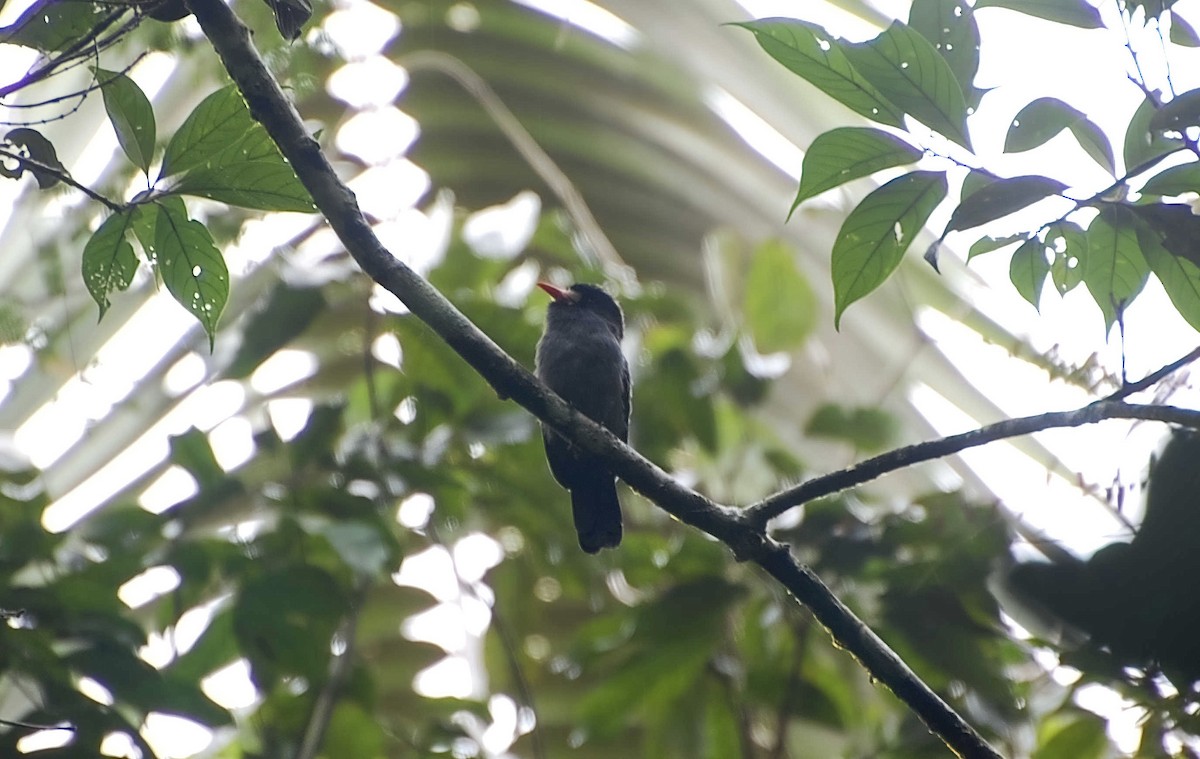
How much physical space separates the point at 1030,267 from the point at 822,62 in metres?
0.39

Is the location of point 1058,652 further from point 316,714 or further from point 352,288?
point 352,288

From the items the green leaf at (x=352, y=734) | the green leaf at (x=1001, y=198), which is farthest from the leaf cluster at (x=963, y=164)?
the green leaf at (x=352, y=734)

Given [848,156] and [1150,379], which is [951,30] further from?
[1150,379]

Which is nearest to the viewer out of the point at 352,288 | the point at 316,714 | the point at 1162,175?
the point at 1162,175

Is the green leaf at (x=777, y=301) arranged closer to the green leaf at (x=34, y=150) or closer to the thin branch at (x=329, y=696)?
the thin branch at (x=329, y=696)

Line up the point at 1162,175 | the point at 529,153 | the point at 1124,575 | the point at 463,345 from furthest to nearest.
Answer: the point at 529,153
the point at 1124,575
the point at 463,345
the point at 1162,175

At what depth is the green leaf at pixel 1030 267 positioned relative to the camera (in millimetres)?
1548

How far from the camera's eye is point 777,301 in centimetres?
400

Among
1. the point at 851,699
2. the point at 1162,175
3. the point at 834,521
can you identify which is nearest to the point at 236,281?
the point at 834,521

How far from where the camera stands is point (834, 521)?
10.8ft

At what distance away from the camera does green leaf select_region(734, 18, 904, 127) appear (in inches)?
58.1

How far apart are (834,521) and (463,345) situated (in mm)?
1849

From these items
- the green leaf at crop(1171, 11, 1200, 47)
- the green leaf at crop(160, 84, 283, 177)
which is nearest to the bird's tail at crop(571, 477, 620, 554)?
the green leaf at crop(160, 84, 283, 177)

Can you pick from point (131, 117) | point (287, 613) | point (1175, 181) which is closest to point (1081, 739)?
point (1175, 181)
